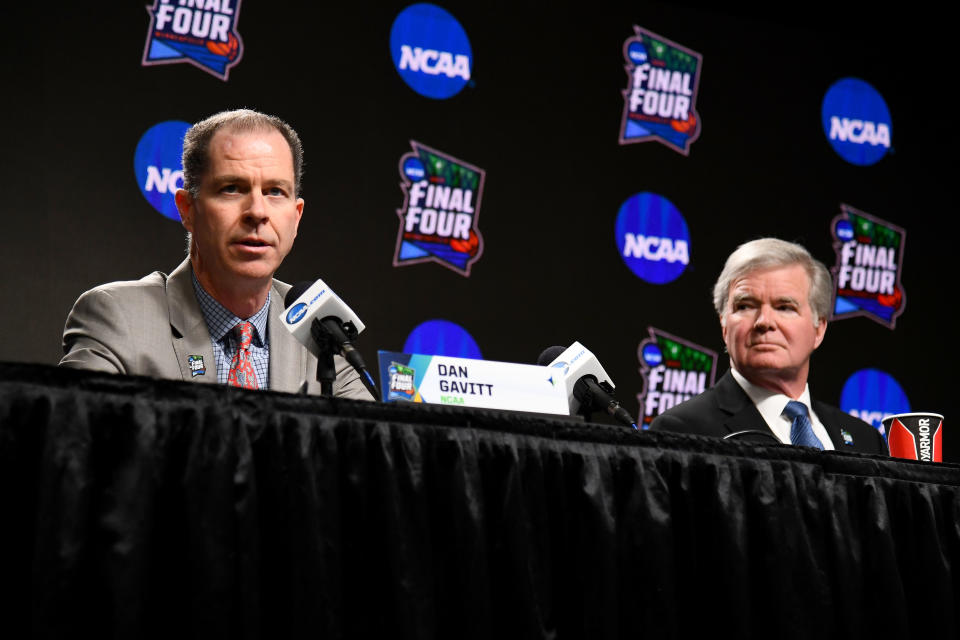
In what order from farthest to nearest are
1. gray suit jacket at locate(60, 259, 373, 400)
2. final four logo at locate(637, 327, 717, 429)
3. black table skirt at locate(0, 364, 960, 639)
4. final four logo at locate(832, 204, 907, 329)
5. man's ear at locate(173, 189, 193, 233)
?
final four logo at locate(832, 204, 907, 329) → final four logo at locate(637, 327, 717, 429) → man's ear at locate(173, 189, 193, 233) → gray suit jacket at locate(60, 259, 373, 400) → black table skirt at locate(0, 364, 960, 639)

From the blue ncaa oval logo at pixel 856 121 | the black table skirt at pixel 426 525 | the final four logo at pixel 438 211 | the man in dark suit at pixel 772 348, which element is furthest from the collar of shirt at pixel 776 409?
the blue ncaa oval logo at pixel 856 121

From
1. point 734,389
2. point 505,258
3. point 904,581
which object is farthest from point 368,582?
point 505,258

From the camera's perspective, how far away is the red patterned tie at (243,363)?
185 centimetres

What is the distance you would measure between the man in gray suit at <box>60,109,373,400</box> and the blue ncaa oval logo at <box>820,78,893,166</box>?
309 cm

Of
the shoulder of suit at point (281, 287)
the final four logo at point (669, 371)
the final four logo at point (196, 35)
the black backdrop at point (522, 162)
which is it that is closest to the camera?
the shoulder of suit at point (281, 287)

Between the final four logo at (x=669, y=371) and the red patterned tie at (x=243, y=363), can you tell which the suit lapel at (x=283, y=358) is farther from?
the final four logo at (x=669, y=371)

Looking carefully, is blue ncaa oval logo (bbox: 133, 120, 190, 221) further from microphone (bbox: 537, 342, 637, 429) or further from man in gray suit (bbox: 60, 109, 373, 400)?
microphone (bbox: 537, 342, 637, 429)

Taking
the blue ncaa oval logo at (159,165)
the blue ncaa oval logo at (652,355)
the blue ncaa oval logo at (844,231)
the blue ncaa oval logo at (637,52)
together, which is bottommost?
the blue ncaa oval logo at (652,355)

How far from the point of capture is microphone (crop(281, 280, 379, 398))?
1.45 m

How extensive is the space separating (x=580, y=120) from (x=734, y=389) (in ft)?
6.02

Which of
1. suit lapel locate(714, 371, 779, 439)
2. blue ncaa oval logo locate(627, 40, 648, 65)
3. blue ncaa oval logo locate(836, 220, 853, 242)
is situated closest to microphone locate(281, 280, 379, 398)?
suit lapel locate(714, 371, 779, 439)

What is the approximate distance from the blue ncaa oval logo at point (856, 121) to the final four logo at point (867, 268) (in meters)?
0.26

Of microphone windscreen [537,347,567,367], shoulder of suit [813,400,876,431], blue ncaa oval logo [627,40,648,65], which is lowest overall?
shoulder of suit [813,400,876,431]

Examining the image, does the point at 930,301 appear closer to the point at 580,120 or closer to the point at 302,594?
the point at 580,120
